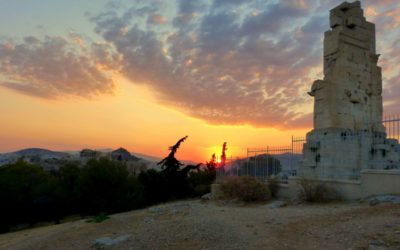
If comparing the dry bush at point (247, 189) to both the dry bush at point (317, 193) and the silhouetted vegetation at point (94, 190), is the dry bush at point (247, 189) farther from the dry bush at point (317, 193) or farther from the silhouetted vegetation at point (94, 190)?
the silhouetted vegetation at point (94, 190)

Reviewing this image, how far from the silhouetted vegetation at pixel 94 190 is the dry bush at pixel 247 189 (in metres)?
8.25

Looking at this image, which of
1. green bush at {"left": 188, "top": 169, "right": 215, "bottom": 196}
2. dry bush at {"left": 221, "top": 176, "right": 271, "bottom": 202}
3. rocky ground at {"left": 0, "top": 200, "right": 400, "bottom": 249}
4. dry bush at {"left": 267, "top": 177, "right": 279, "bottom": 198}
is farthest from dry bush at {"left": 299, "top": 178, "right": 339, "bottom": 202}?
green bush at {"left": 188, "top": 169, "right": 215, "bottom": 196}

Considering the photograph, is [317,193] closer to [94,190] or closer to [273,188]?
[273,188]

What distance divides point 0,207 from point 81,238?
58.4 ft

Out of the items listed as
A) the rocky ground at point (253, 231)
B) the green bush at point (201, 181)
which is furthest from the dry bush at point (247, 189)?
the green bush at point (201, 181)

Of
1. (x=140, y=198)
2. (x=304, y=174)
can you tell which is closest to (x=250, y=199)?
(x=304, y=174)

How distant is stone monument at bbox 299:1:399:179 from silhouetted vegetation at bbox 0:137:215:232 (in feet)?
33.9

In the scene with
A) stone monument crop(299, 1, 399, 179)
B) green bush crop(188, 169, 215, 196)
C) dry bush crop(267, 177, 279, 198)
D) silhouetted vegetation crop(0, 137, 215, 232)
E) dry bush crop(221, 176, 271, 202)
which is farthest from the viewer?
green bush crop(188, 169, 215, 196)

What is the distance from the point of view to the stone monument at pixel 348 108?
14398 mm

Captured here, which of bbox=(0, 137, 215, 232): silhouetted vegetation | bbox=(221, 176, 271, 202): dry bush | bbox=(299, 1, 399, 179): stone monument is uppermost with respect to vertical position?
bbox=(299, 1, 399, 179): stone monument

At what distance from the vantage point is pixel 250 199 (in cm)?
1470

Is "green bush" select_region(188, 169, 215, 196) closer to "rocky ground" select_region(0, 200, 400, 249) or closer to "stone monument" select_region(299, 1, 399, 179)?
"stone monument" select_region(299, 1, 399, 179)

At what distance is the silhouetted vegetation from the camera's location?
22.4 m

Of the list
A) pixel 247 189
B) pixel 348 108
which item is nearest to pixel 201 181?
pixel 247 189
